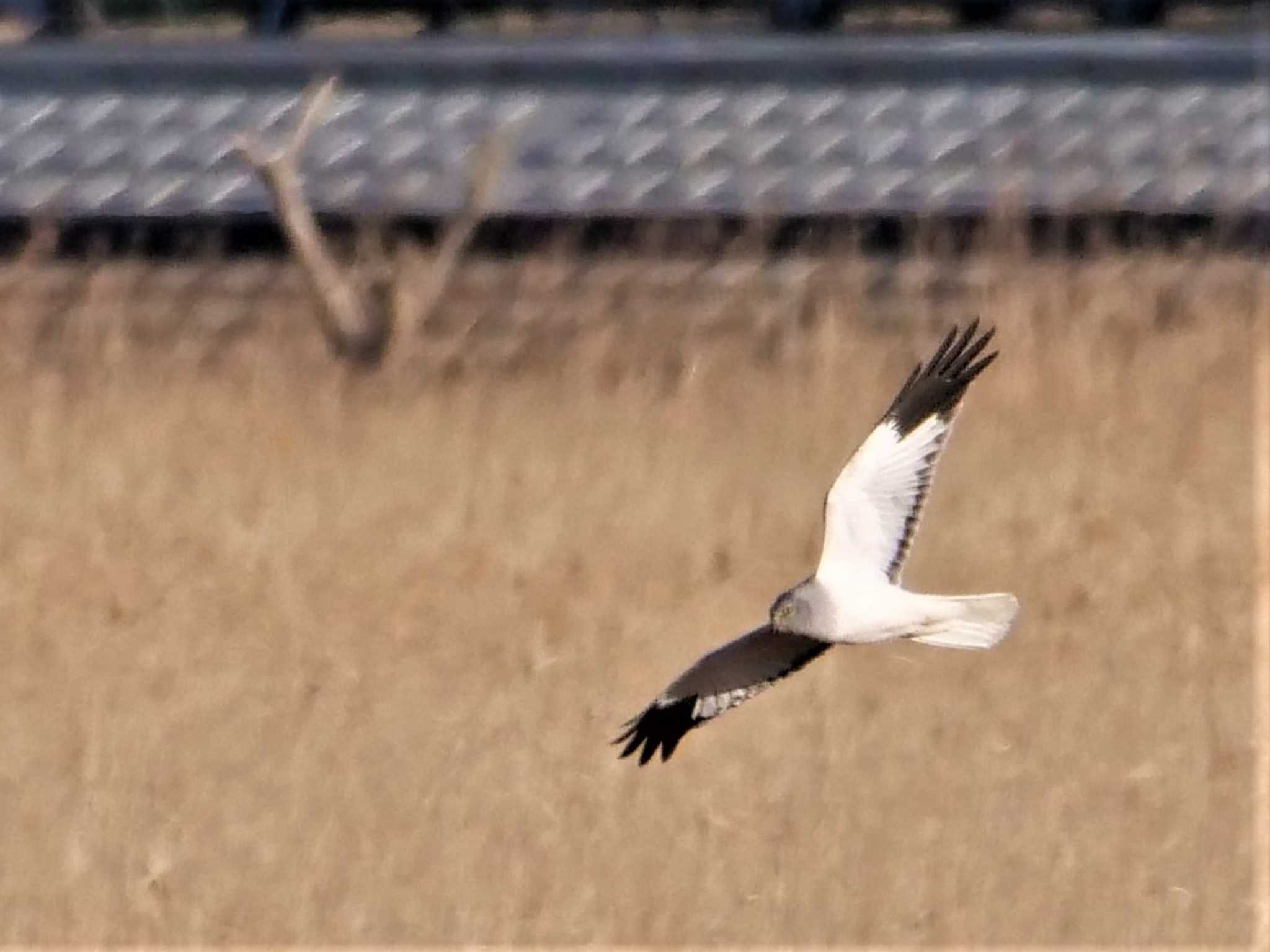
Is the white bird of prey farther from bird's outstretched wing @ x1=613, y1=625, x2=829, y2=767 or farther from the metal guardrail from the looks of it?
the metal guardrail

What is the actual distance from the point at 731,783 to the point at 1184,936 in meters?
1.02

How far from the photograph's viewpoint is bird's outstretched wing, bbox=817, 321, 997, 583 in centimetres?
514

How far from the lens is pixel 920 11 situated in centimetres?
900

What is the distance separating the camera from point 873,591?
16.7 ft

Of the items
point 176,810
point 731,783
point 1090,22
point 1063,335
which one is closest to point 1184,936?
point 731,783

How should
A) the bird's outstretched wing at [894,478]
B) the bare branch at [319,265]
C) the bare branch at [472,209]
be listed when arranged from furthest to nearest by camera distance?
the bare branch at [472,209] < the bare branch at [319,265] < the bird's outstretched wing at [894,478]

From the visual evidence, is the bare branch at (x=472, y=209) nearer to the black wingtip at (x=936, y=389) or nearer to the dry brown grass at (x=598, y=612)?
the dry brown grass at (x=598, y=612)

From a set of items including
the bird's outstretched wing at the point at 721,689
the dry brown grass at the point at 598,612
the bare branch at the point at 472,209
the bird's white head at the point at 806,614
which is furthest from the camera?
the bare branch at the point at 472,209

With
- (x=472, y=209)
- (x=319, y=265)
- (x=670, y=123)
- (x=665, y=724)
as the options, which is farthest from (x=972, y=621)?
(x=670, y=123)

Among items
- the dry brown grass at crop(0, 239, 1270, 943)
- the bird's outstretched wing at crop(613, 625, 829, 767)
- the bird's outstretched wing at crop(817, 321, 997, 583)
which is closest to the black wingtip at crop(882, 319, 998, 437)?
the bird's outstretched wing at crop(817, 321, 997, 583)

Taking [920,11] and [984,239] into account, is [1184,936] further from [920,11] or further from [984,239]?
[920,11]

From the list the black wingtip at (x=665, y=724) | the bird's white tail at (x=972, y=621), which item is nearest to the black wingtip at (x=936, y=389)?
the bird's white tail at (x=972, y=621)

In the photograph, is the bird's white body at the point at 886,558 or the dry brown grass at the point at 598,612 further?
the dry brown grass at the point at 598,612

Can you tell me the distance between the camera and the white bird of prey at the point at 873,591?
5.04 metres
